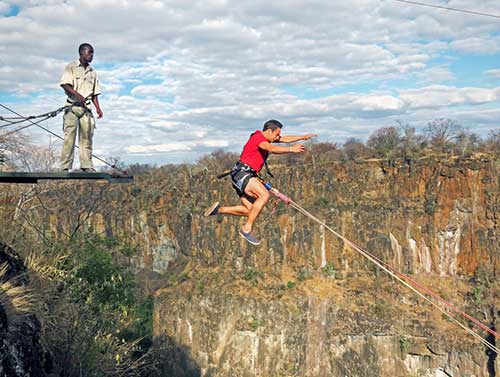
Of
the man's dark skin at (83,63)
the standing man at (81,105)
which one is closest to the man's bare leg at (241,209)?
the standing man at (81,105)

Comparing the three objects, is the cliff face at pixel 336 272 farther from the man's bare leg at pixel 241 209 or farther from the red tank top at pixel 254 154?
the red tank top at pixel 254 154

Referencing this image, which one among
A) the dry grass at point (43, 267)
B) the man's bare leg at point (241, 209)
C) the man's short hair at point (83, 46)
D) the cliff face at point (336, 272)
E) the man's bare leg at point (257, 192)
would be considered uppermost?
the man's short hair at point (83, 46)

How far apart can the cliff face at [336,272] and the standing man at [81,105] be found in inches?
900

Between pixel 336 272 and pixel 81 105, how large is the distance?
3031 cm

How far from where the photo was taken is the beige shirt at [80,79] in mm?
9039

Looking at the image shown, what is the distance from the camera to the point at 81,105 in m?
9.13

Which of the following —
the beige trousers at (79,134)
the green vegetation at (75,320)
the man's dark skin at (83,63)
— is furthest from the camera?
the green vegetation at (75,320)

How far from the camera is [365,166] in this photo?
38406 mm

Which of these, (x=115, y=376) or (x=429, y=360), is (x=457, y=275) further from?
(x=115, y=376)

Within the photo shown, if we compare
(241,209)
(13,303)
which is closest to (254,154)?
(241,209)

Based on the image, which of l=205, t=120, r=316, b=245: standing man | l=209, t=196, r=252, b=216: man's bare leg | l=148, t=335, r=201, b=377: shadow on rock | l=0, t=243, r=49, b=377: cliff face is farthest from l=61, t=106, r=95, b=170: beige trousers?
l=148, t=335, r=201, b=377: shadow on rock

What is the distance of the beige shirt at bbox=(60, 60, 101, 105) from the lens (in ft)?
29.7

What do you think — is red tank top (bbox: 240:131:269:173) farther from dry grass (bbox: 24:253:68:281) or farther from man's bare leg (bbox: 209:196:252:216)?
dry grass (bbox: 24:253:68:281)

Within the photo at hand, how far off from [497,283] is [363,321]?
9.09 m
